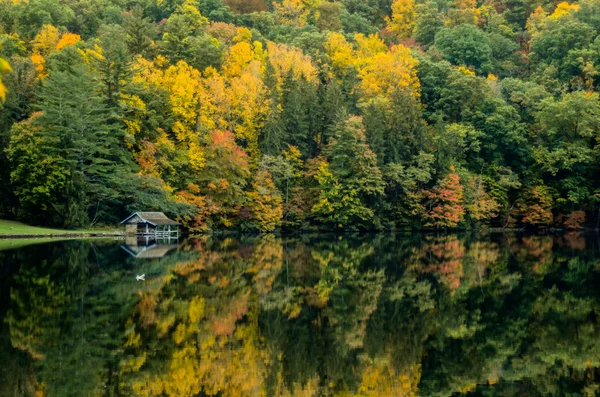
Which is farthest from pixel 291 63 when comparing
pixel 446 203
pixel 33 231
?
pixel 33 231

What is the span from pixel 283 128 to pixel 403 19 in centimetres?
5540

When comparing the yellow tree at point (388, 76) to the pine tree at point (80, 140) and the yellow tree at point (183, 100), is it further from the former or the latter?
the pine tree at point (80, 140)

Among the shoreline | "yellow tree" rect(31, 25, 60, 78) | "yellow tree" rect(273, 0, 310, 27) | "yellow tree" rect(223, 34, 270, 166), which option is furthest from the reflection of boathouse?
"yellow tree" rect(273, 0, 310, 27)

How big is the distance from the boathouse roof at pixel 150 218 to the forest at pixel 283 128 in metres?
1.67

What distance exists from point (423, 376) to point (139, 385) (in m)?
6.13

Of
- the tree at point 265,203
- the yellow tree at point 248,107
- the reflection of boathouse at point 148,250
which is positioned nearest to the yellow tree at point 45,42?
the yellow tree at point 248,107

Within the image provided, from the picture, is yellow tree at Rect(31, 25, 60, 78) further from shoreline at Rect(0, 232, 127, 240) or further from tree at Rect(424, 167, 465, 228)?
tree at Rect(424, 167, 465, 228)

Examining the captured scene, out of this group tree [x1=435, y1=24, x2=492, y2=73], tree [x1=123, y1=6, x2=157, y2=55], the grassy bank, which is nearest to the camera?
the grassy bank

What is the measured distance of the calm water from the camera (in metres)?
15.2

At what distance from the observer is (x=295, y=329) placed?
1995cm

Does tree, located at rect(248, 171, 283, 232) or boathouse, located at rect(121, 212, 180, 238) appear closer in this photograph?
boathouse, located at rect(121, 212, 180, 238)

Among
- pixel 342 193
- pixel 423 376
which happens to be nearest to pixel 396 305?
pixel 423 376

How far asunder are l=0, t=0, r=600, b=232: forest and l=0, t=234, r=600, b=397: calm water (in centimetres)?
2797

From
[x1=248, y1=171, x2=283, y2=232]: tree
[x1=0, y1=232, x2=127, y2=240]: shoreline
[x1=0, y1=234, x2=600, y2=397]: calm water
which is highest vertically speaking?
[x1=248, y1=171, x2=283, y2=232]: tree
